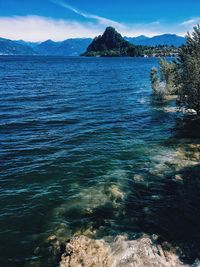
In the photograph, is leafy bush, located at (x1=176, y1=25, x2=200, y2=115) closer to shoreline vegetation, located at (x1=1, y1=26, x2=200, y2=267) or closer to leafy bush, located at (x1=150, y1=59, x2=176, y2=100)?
shoreline vegetation, located at (x1=1, y1=26, x2=200, y2=267)

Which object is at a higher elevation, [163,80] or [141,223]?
[163,80]

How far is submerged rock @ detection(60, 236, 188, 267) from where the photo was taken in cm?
1831

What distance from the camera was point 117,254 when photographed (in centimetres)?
1923

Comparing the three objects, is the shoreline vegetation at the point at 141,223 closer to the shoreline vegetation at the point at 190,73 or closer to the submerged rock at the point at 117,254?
the submerged rock at the point at 117,254

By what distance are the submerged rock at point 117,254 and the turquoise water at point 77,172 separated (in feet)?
3.71

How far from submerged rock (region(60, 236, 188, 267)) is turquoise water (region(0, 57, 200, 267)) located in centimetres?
113

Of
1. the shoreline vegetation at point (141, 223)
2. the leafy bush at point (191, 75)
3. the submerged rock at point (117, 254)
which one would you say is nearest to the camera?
the submerged rock at point (117, 254)

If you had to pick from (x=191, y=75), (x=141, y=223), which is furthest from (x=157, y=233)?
(x=191, y=75)

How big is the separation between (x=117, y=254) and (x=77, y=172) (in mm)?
13690

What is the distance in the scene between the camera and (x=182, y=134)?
4472cm

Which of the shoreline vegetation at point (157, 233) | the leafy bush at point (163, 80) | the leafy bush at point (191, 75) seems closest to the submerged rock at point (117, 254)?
the shoreline vegetation at point (157, 233)

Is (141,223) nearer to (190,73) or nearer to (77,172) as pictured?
(77,172)

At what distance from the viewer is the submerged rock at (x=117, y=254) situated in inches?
721

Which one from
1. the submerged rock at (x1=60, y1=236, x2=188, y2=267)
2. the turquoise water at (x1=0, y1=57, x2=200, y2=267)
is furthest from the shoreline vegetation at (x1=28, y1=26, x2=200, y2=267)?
the turquoise water at (x1=0, y1=57, x2=200, y2=267)
